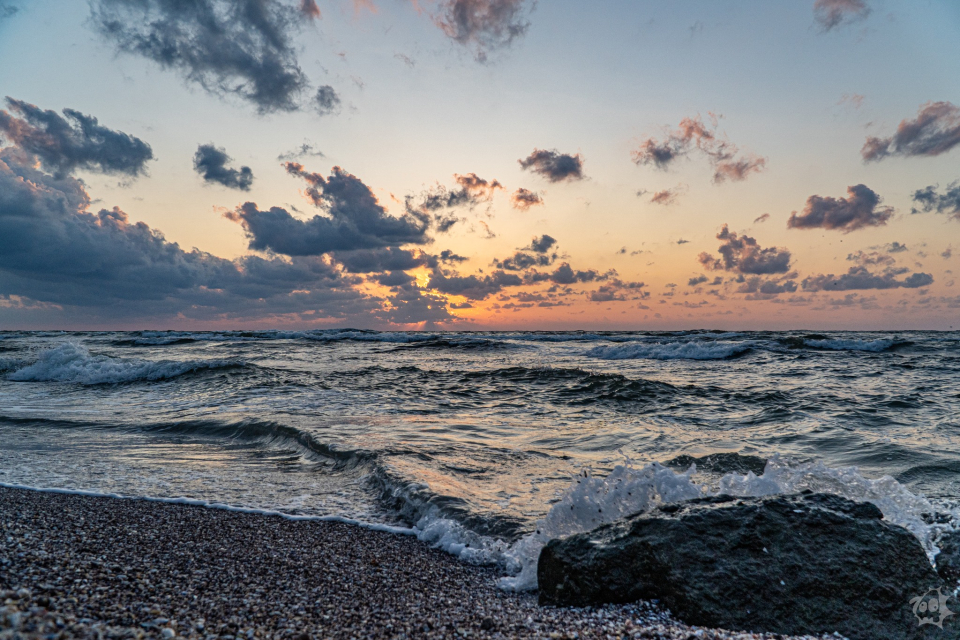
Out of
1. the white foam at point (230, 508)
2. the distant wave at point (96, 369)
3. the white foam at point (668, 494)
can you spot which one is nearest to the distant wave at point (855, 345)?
the white foam at point (668, 494)

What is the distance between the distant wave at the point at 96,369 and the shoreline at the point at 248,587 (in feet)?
42.5

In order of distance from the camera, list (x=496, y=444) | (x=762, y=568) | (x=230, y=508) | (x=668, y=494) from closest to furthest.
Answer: (x=762, y=568) < (x=668, y=494) < (x=230, y=508) < (x=496, y=444)

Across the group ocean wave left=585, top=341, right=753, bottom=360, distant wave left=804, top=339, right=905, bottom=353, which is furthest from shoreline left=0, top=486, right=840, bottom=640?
distant wave left=804, top=339, right=905, bottom=353

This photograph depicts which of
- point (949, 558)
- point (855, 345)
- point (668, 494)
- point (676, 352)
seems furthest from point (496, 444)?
point (855, 345)

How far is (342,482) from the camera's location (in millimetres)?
5488

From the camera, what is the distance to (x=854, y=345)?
23094 millimetres

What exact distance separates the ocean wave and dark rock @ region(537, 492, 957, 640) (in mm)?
18134

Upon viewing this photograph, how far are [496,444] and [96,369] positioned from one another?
15755 mm

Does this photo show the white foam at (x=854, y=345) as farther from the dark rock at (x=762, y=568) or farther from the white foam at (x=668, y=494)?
the dark rock at (x=762, y=568)

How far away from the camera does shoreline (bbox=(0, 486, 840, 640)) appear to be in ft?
7.35

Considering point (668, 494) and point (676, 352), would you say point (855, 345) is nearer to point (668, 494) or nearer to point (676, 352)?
point (676, 352)

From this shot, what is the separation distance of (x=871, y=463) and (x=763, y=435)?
152 centimetres

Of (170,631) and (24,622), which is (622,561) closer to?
(170,631)

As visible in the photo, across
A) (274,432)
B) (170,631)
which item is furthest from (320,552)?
(274,432)
